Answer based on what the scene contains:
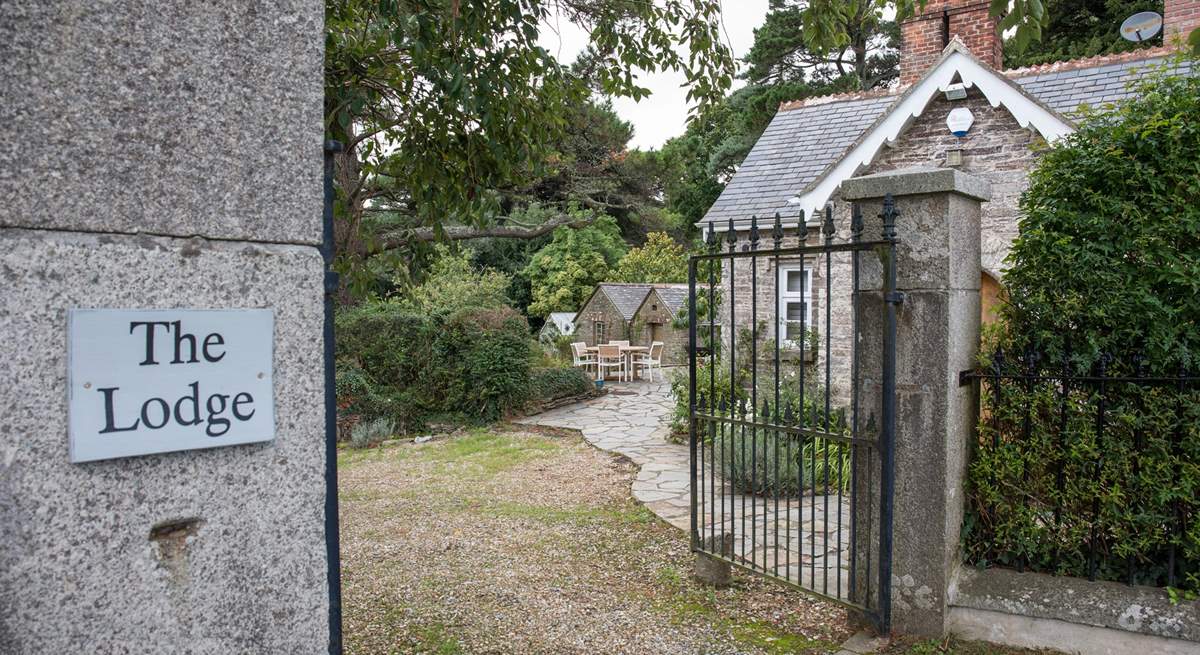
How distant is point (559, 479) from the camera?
318 inches

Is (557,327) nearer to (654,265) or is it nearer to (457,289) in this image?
(654,265)

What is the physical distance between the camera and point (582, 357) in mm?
19297

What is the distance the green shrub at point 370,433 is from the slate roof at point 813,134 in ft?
18.6

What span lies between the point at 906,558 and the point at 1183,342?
1.46 m

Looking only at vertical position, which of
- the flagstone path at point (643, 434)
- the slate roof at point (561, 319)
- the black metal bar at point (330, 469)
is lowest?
the flagstone path at point (643, 434)

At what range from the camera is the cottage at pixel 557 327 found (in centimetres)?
2109

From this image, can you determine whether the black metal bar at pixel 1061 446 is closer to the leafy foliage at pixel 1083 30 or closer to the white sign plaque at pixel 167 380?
the white sign plaque at pixel 167 380

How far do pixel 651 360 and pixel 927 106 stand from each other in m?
10.5

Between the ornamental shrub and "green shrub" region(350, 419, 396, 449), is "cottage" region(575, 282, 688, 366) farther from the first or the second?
the ornamental shrub

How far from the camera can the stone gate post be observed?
3389 mm

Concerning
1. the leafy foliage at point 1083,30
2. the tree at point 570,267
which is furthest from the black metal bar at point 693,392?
the tree at point 570,267

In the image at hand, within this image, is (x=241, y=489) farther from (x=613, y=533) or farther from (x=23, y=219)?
(x=613, y=533)

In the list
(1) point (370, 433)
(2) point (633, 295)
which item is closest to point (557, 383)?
(1) point (370, 433)

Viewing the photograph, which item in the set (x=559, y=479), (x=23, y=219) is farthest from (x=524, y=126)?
(x=559, y=479)
